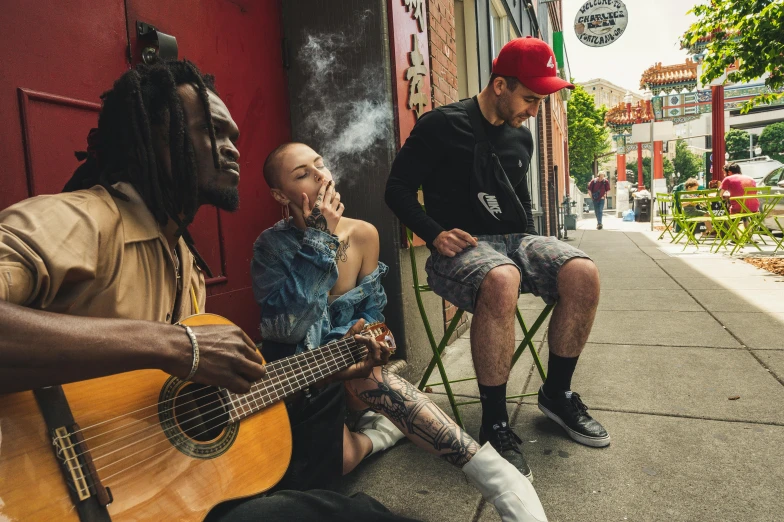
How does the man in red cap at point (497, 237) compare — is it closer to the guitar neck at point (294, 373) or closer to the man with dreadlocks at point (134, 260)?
the guitar neck at point (294, 373)

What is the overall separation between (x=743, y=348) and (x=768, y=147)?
64.8m

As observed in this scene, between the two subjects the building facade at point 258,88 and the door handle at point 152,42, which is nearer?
the building facade at point 258,88

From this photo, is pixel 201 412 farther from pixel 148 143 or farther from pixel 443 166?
pixel 443 166

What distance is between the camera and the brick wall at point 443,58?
155 inches

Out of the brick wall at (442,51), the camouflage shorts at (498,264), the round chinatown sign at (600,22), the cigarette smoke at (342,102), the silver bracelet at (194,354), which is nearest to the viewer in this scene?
the silver bracelet at (194,354)

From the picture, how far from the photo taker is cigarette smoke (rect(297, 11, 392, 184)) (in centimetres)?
312

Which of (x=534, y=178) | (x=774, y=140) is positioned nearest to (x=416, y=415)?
(x=534, y=178)

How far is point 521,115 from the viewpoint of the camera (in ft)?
8.68

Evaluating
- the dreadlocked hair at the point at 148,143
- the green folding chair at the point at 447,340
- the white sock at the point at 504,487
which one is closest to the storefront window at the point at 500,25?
the green folding chair at the point at 447,340

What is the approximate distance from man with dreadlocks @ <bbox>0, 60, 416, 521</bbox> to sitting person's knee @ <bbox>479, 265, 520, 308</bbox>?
1010 millimetres

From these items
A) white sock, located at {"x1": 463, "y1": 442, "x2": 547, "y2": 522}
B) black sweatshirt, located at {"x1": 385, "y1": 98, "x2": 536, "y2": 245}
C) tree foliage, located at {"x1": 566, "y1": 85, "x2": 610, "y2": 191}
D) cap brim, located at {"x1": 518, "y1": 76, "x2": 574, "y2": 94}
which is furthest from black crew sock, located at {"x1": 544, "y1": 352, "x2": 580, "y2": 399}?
tree foliage, located at {"x1": 566, "y1": 85, "x2": 610, "y2": 191}

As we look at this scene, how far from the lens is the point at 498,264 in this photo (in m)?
2.25

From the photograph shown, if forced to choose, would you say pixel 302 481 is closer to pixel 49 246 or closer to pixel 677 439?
pixel 49 246

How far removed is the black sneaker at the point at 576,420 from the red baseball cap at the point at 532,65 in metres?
1.50
